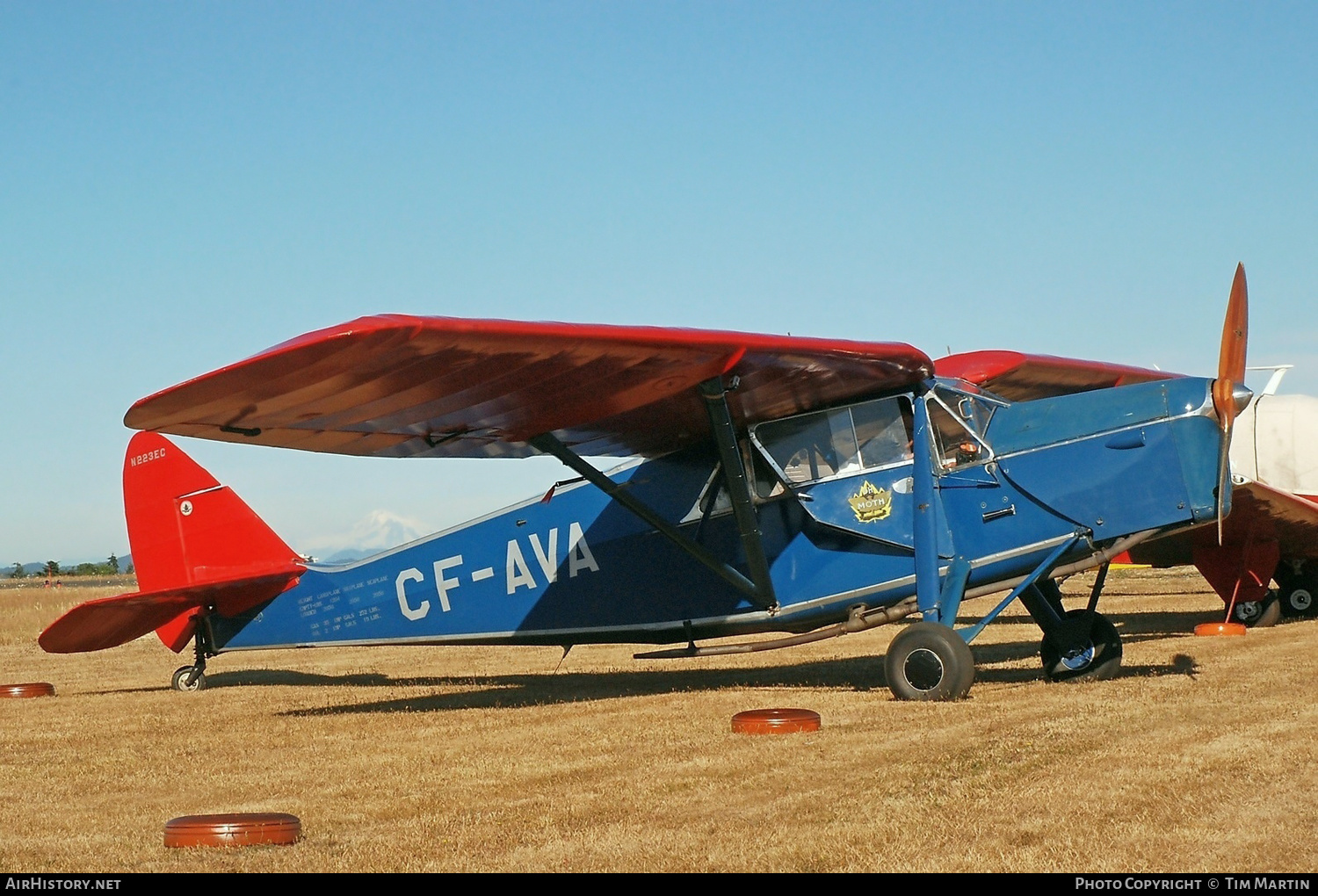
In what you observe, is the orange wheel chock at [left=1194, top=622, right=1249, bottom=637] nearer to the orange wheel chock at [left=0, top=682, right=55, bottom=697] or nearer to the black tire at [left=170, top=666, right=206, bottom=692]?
the black tire at [left=170, top=666, right=206, bottom=692]

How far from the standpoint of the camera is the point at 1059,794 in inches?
218

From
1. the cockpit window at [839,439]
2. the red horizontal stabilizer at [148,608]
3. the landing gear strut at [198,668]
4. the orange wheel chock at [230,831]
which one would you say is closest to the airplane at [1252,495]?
the cockpit window at [839,439]

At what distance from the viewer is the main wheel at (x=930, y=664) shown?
9.01 metres

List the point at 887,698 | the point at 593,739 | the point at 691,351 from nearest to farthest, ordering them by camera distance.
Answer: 1. the point at 593,739
2. the point at 691,351
3. the point at 887,698

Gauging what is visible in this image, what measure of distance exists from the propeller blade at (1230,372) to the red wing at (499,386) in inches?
83.2

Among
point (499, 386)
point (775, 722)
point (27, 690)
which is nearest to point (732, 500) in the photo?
point (499, 386)

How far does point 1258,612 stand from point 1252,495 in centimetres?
236

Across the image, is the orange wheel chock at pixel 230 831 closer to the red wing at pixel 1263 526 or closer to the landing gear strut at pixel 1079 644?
the landing gear strut at pixel 1079 644

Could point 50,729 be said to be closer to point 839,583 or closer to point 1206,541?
point 839,583

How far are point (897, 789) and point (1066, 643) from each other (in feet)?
17.3

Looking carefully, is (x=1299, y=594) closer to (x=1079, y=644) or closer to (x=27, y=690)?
(x=1079, y=644)

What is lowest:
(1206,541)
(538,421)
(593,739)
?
(1206,541)

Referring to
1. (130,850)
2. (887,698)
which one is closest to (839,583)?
(887,698)

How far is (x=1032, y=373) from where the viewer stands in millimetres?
14328
